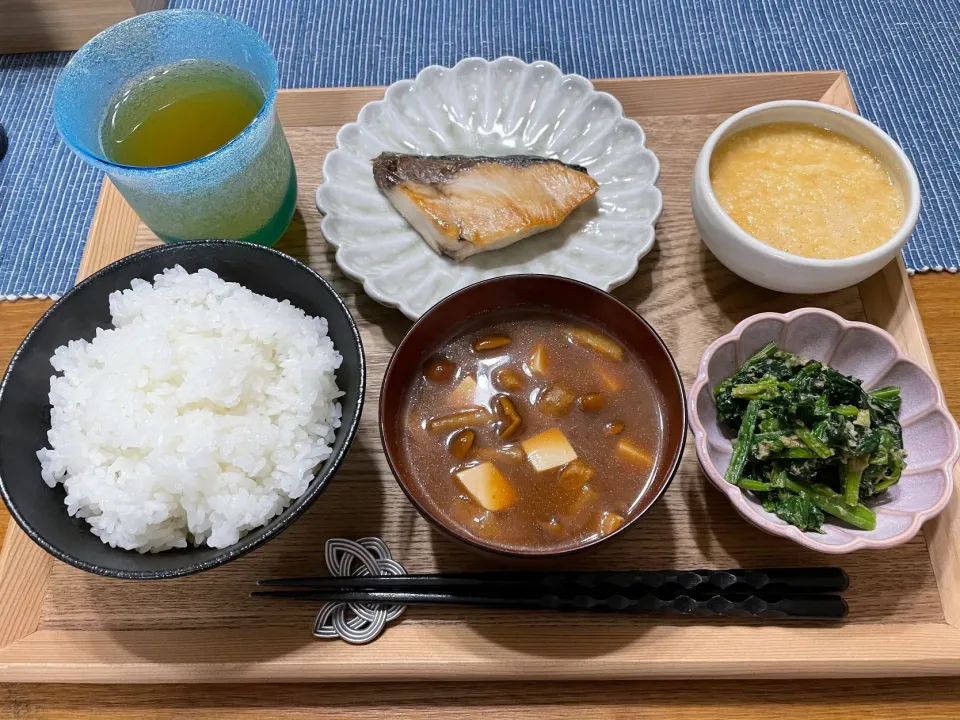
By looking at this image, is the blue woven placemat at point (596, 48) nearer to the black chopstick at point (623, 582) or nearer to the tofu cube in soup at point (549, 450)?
the black chopstick at point (623, 582)

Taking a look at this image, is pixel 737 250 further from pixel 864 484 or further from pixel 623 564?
pixel 623 564

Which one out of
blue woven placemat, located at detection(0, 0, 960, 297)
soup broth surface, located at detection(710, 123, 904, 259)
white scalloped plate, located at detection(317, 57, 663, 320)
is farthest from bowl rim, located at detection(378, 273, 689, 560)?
blue woven placemat, located at detection(0, 0, 960, 297)

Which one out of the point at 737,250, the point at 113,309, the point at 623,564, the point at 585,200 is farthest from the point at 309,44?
the point at 623,564

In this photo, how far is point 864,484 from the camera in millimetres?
1682

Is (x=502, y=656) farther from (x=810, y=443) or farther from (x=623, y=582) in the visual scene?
(x=810, y=443)

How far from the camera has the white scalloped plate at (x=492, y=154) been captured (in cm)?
210

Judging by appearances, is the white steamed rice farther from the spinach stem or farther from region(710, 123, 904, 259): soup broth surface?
region(710, 123, 904, 259): soup broth surface

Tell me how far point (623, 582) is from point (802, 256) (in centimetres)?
108

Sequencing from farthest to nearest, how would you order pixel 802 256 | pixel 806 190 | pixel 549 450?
pixel 806 190
pixel 802 256
pixel 549 450

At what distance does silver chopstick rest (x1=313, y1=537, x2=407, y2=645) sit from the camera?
1.64m

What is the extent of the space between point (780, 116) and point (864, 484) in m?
1.17

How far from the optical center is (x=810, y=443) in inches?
65.6

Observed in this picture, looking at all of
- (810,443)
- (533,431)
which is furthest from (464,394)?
(810,443)

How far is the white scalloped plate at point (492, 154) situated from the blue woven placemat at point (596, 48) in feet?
2.26
